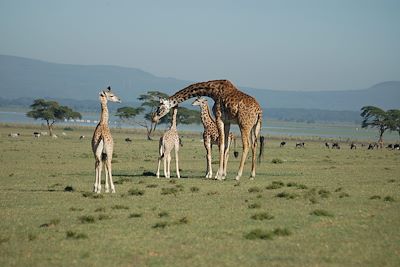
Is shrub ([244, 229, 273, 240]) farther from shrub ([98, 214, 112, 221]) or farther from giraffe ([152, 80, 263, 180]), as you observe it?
giraffe ([152, 80, 263, 180])

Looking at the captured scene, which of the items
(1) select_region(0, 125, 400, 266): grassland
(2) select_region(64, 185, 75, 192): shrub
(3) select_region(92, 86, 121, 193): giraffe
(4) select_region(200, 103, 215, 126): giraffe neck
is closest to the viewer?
(1) select_region(0, 125, 400, 266): grassland

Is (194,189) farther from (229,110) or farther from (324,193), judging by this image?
(229,110)

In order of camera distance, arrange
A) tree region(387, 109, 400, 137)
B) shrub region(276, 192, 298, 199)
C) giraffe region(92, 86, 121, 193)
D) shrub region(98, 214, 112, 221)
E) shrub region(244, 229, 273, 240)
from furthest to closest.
Result: tree region(387, 109, 400, 137)
giraffe region(92, 86, 121, 193)
shrub region(276, 192, 298, 199)
shrub region(98, 214, 112, 221)
shrub region(244, 229, 273, 240)

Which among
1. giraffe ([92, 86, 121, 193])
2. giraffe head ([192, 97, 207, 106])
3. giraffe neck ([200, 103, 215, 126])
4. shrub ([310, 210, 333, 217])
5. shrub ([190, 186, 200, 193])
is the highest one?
giraffe head ([192, 97, 207, 106])

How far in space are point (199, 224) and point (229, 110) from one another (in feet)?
33.9

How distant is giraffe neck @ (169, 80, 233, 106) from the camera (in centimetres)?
2459

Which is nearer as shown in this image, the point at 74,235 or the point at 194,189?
the point at 74,235

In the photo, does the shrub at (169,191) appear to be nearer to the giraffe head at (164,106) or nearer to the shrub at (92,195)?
the shrub at (92,195)

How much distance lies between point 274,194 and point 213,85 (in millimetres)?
6883

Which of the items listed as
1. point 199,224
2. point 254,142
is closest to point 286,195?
point 199,224

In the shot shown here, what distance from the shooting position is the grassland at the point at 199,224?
1122 centimetres

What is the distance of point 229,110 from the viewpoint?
24000mm

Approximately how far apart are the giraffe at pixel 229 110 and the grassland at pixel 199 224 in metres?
1.67

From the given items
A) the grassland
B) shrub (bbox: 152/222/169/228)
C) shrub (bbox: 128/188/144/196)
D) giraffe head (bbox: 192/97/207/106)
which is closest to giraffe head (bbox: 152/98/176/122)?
giraffe head (bbox: 192/97/207/106)
